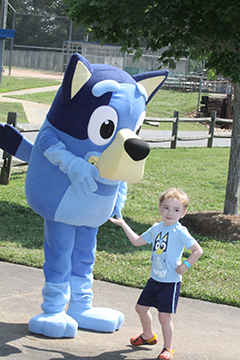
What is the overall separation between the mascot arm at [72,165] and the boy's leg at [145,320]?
0.94 m

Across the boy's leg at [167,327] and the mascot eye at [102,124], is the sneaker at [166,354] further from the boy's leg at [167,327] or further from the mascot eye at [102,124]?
the mascot eye at [102,124]

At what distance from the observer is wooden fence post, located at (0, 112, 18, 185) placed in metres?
8.54

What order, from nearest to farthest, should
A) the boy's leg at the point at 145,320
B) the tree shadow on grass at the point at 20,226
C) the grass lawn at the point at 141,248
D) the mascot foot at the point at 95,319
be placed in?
the boy's leg at the point at 145,320 < the mascot foot at the point at 95,319 < the grass lawn at the point at 141,248 < the tree shadow on grass at the point at 20,226

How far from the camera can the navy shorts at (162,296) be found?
3275mm

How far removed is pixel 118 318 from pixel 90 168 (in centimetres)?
128

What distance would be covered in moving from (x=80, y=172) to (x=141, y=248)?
3065 mm

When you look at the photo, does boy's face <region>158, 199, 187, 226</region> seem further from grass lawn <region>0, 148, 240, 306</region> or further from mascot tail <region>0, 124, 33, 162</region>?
grass lawn <region>0, 148, 240, 306</region>

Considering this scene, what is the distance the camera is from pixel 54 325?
3445 mm

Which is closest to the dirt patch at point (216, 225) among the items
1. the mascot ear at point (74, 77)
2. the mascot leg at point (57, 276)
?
the mascot leg at point (57, 276)

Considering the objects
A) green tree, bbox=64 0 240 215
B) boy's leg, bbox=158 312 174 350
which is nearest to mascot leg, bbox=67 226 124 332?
boy's leg, bbox=158 312 174 350

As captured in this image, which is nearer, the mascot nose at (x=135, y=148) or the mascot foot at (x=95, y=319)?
the mascot nose at (x=135, y=148)

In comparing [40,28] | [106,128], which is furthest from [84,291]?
[40,28]

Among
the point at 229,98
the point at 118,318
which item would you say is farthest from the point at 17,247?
the point at 229,98

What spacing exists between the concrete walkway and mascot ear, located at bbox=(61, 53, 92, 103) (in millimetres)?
1792
